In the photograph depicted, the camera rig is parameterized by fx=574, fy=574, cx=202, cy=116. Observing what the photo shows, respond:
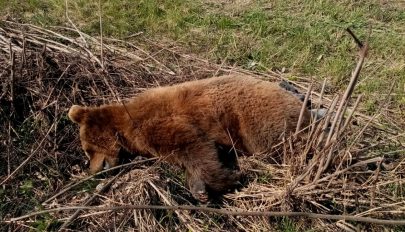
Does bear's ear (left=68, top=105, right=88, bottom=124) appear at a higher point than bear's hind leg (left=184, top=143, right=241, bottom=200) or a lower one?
higher

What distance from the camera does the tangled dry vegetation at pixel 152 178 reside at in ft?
13.5

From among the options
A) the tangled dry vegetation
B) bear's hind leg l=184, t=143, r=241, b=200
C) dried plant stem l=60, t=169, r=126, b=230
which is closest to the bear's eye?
the tangled dry vegetation

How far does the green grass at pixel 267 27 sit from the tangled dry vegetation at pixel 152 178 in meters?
1.45

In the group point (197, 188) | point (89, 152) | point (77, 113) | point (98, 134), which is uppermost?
point (77, 113)

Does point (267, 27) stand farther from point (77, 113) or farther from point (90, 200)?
point (90, 200)

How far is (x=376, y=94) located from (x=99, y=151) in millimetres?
3100

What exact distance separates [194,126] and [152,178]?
518mm

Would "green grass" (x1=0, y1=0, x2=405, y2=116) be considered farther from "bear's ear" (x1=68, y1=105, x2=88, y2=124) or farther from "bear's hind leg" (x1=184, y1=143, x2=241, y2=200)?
"bear's ear" (x1=68, y1=105, x2=88, y2=124)

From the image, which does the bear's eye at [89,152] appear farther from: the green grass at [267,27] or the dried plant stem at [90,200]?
the green grass at [267,27]

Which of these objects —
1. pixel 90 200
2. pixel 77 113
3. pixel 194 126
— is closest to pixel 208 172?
pixel 194 126

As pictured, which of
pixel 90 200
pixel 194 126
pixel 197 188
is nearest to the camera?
pixel 90 200

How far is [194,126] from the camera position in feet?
14.7

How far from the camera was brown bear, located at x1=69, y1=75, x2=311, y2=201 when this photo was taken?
14.5 ft

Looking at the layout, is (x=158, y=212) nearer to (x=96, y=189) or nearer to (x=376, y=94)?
(x=96, y=189)
